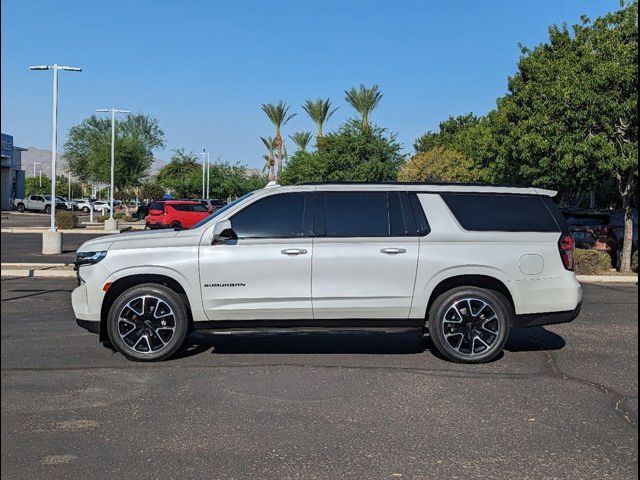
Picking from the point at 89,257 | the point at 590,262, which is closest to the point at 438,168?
the point at 590,262

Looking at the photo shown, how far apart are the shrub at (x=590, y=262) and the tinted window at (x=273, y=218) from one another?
10.8 metres

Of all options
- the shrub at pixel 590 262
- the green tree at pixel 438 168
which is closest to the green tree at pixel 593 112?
the shrub at pixel 590 262

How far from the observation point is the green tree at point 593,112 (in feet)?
48.3

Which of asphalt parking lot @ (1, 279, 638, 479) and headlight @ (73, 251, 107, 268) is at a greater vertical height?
headlight @ (73, 251, 107, 268)

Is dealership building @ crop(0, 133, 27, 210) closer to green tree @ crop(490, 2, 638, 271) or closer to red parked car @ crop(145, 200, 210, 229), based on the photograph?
red parked car @ crop(145, 200, 210, 229)

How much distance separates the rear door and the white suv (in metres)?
0.01

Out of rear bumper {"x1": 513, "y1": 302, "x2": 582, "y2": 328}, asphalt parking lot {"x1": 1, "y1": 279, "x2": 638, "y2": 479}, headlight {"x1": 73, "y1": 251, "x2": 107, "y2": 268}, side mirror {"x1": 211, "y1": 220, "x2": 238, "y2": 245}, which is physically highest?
side mirror {"x1": 211, "y1": 220, "x2": 238, "y2": 245}

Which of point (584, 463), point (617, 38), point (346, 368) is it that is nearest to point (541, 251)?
point (346, 368)

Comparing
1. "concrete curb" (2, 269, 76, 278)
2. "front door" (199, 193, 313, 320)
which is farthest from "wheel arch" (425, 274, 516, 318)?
"concrete curb" (2, 269, 76, 278)

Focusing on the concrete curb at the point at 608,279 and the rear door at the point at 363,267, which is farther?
the concrete curb at the point at 608,279

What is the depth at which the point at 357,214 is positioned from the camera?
6.91 meters

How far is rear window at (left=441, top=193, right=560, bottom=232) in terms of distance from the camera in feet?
22.8

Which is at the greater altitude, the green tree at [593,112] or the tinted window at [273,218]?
the green tree at [593,112]

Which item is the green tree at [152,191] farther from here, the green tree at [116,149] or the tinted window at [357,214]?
the tinted window at [357,214]
